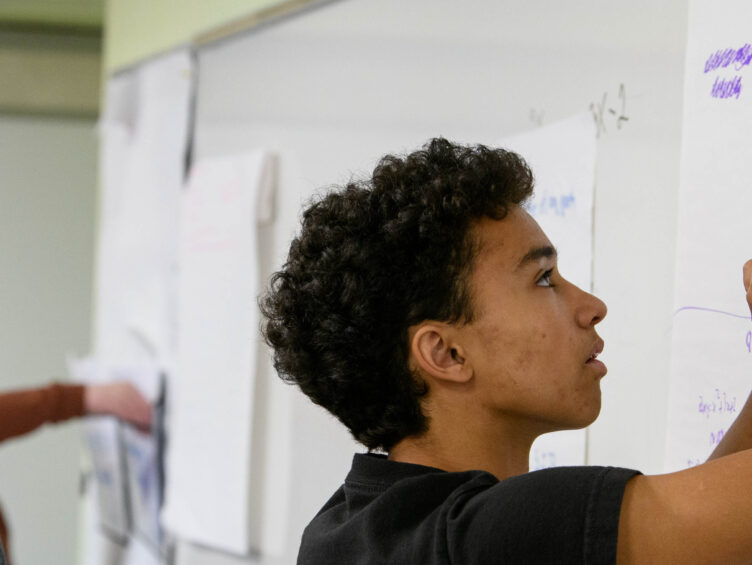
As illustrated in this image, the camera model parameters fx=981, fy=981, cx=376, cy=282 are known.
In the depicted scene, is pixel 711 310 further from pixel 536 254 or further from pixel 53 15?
pixel 53 15

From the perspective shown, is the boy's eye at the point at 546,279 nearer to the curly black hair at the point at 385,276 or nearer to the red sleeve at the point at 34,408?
the curly black hair at the point at 385,276

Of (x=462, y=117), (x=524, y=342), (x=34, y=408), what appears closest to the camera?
(x=524, y=342)

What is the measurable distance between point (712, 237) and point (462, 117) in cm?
46

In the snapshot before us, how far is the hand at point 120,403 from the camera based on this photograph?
2117mm

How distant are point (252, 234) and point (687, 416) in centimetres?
93

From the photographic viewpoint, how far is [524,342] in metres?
0.71

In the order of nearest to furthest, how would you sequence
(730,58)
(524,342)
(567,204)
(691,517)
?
(691,517)
(524,342)
(730,58)
(567,204)

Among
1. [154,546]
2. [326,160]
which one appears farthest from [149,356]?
[326,160]

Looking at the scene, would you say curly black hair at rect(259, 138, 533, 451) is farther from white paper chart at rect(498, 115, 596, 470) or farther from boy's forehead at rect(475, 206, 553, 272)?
white paper chart at rect(498, 115, 596, 470)

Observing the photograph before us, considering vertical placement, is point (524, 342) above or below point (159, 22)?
below

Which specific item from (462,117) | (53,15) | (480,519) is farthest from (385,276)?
(53,15)

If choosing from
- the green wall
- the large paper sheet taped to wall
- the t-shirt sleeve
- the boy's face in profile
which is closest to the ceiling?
the green wall

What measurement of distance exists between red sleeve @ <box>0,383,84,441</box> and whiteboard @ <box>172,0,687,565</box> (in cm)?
44

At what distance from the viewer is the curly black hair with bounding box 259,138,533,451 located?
28.0 inches
